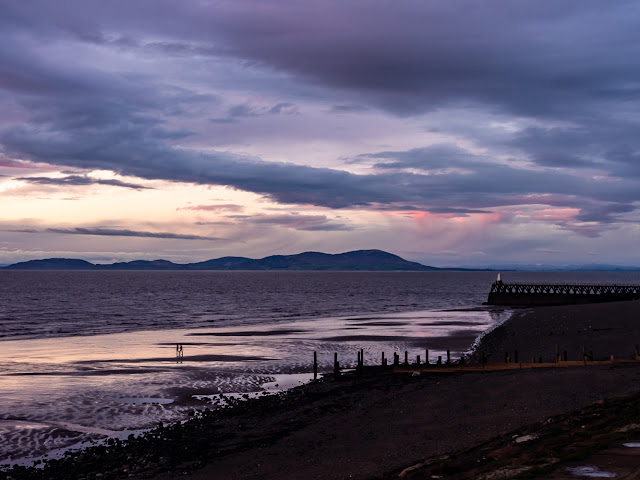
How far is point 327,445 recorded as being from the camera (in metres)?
17.4

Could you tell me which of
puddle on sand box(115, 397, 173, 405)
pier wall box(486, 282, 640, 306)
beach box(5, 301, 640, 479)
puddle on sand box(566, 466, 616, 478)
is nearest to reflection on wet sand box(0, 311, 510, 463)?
puddle on sand box(115, 397, 173, 405)

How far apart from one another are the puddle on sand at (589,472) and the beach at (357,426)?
221 centimetres

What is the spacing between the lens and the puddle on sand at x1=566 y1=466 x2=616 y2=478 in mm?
8609

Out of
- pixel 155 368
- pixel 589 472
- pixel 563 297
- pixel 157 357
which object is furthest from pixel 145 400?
pixel 563 297

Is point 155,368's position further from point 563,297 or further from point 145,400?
point 563,297

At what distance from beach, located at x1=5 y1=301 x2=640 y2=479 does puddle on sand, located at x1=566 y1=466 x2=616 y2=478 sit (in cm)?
221

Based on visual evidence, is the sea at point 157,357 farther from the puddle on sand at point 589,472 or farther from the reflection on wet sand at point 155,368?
the puddle on sand at point 589,472

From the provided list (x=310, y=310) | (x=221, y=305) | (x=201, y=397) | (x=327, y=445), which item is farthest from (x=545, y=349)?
(x=221, y=305)

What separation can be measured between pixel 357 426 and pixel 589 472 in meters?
11.2

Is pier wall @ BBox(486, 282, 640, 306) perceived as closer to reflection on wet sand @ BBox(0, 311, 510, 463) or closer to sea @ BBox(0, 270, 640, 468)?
sea @ BBox(0, 270, 640, 468)

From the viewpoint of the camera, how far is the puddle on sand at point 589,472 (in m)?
8.61

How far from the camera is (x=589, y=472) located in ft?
29.1

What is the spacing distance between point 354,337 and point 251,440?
35.1 metres

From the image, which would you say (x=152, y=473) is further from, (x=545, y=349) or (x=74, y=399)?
(x=545, y=349)
